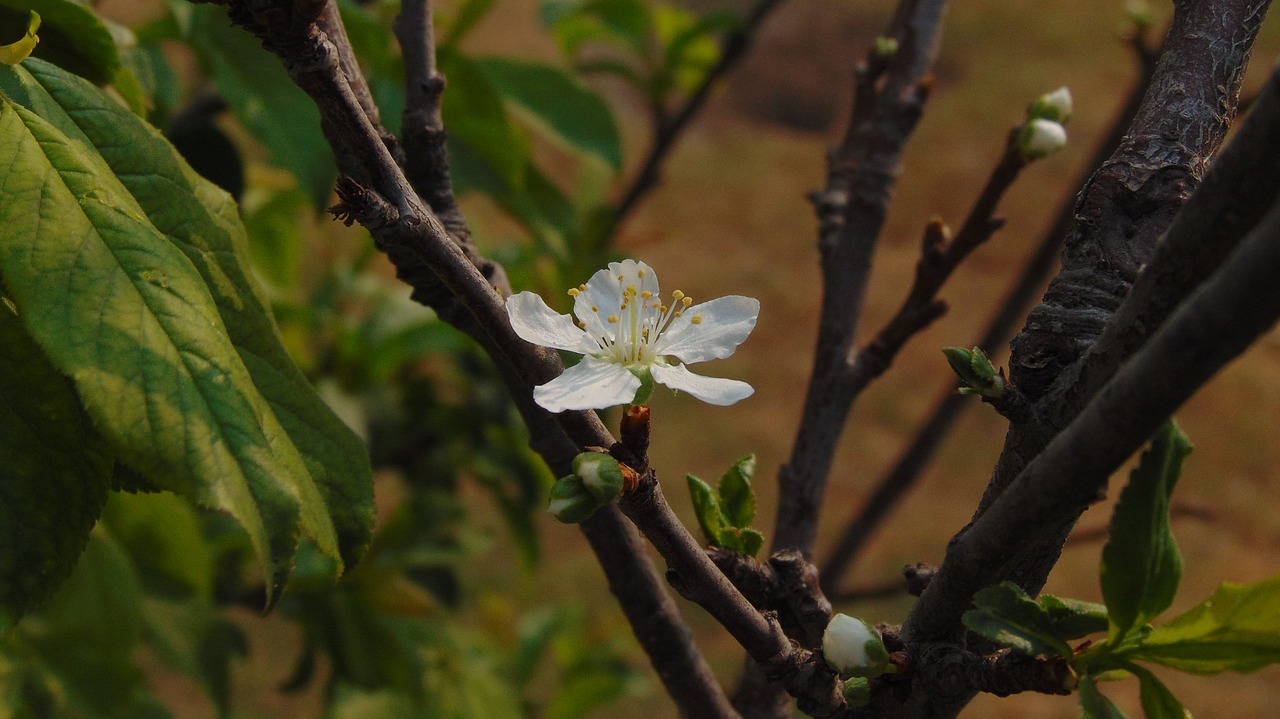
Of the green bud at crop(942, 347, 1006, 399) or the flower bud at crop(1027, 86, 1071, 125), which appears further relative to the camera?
the flower bud at crop(1027, 86, 1071, 125)

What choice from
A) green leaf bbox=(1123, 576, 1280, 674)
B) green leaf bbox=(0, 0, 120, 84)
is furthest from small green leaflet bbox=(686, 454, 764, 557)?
green leaf bbox=(0, 0, 120, 84)

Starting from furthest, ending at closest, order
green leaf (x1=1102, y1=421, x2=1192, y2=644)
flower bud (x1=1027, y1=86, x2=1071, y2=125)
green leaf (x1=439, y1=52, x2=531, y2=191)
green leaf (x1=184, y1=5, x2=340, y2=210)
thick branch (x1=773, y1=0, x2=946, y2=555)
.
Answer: green leaf (x1=439, y1=52, x2=531, y2=191) → green leaf (x1=184, y1=5, x2=340, y2=210) → thick branch (x1=773, y1=0, x2=946, y2=555) → flower bud (x1=1027, y1=86, x2=1071, y2=125) → green leaf (x1=1102, y1=421, x2=1192, y2=644)

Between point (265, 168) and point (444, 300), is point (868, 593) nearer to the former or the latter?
point (444, 300)

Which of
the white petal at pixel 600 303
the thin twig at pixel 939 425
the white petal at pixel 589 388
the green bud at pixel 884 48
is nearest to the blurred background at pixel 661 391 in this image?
the green bud at pixel 884 48

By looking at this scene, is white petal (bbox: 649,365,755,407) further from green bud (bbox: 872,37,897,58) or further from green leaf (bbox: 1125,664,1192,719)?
green bud (bbox: 872,37,897,58)

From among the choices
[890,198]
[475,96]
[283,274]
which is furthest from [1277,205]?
[283,274]

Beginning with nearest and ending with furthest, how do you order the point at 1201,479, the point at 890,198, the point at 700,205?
the point at 890,198 < the point at 1201,479 < the point at 700,205

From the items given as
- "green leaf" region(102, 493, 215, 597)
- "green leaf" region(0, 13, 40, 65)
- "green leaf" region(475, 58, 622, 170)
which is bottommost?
"green leaf" region(102, 493, 215, 597)
